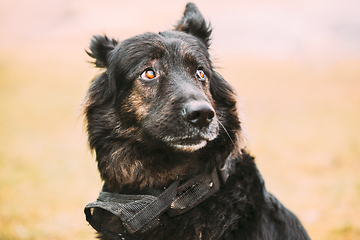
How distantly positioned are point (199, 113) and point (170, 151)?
0.58 meters

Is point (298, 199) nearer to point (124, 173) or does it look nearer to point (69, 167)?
point (124, 173)

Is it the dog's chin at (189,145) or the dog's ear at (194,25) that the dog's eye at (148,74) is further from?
the dog's ear at (194,25)

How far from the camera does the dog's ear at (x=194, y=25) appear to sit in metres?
3.59

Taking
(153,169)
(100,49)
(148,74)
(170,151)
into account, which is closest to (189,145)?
(170,151)

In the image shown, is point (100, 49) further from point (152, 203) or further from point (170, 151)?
point (152, 203)

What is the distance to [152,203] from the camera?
8.04ft

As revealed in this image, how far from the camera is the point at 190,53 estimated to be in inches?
123

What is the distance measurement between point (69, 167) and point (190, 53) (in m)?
7.35

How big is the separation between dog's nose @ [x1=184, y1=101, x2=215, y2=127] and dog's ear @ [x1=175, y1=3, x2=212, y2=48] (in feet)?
4.88

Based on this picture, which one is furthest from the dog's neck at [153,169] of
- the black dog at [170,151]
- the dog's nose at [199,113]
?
the dog's nose at [199,113]

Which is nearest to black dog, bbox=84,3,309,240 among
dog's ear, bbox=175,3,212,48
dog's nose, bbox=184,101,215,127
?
dog's nose, bbox=184,101,215,127

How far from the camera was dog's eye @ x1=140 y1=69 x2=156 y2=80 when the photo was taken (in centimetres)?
299

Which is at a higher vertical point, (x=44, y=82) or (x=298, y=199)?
(x=44, y=82)

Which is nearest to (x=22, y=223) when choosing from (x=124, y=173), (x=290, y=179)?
(x=124, y=173)
